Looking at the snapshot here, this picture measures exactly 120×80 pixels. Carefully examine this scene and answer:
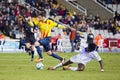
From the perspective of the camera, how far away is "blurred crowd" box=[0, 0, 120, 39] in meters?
44.1

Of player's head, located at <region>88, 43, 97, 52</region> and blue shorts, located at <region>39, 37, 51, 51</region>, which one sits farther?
blue shorts, located at <region>39, 37, 51, 51</region>

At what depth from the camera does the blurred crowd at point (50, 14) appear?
44.1 metres

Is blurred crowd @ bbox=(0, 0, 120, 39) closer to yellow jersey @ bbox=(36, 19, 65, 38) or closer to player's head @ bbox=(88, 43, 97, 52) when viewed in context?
yellow jersey @ bbox=(36, 19, 65, 38)

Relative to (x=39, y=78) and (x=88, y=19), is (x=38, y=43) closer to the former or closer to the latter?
(x=39, y=78)

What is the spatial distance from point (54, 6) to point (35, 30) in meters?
22.8

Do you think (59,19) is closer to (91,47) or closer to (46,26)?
(46,26)

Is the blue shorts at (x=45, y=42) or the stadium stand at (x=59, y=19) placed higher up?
the stadium stand at (x=59, y=19)

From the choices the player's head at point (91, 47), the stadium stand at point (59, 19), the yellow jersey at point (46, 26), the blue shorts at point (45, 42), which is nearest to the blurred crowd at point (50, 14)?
the stadium stand at point (59, 19)

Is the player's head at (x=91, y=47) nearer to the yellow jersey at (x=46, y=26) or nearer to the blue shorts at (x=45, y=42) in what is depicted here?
the blue shorts at (x=45, y=42)

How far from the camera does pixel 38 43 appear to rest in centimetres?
2420

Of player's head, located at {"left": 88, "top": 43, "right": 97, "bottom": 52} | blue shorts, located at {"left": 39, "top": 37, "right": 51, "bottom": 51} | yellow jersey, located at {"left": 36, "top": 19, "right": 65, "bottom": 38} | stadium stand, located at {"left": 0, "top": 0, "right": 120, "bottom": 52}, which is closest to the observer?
player's head, located at {"left": 88, "top": 43, "right": 97, "bottom": 52}

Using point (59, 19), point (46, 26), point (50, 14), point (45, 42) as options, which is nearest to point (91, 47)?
point (45, 42)

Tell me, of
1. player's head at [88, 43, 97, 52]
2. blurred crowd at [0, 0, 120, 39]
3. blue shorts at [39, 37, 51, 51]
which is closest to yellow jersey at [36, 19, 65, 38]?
blue shorts at [39, 37, 51, 51]

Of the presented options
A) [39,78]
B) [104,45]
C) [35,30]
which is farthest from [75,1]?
[39,78]
